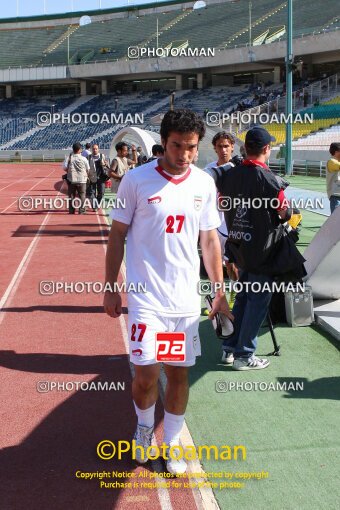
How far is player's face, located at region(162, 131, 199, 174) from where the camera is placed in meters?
3.33

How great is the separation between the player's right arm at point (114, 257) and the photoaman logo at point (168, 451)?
2.83 feet

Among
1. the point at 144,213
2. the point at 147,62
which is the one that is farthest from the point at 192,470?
the point at 147,62

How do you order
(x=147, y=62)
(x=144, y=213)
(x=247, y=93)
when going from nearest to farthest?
(x=144, y=213) → (x=247, y=93) → (x=147, y=62)

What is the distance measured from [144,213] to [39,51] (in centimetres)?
7586

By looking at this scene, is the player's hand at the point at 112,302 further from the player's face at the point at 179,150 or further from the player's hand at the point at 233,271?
the player's hand at the point at 233,271

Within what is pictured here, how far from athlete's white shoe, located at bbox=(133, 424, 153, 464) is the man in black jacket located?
124 centimetres

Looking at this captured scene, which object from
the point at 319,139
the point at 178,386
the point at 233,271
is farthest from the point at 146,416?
the point at 319,139

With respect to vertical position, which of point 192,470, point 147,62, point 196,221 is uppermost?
point 147,62

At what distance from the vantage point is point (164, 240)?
3.35 meters

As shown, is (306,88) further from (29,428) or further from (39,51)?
(29,428)

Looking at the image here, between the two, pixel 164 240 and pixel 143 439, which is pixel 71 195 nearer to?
pixel 143 439

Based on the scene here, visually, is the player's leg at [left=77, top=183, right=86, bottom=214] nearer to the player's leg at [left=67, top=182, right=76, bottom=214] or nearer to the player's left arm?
the player's leg at [left=67, top=182, right=76, bottom=214]

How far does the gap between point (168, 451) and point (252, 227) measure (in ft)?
6.38

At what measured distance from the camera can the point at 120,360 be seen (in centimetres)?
568
